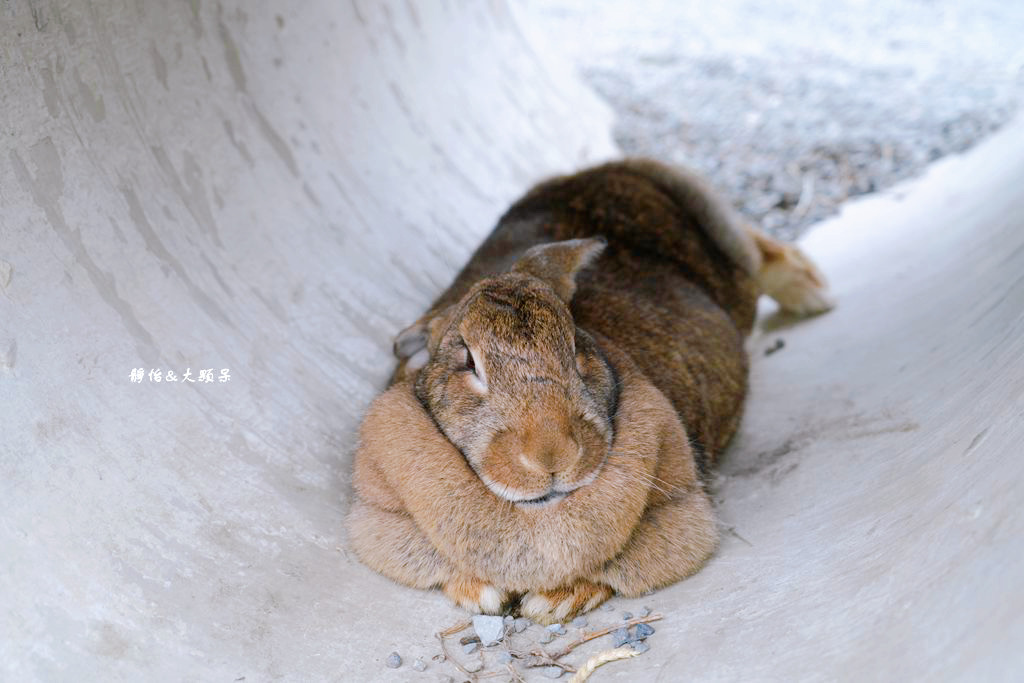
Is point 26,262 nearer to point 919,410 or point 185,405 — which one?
point 185,405

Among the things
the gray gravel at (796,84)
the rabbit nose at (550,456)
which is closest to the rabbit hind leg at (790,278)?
the gray gravel at (796,84)

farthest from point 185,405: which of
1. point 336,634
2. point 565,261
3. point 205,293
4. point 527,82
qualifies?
point 527,82

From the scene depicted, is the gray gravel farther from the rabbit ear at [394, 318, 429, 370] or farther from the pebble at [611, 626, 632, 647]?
the pebble at [611, 626, 632, 647]

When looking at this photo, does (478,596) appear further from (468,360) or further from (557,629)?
(468,360)

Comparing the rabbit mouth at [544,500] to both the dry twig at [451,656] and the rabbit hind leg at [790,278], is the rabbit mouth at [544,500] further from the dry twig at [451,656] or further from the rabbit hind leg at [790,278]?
the rabbit hind leg at [790,278]

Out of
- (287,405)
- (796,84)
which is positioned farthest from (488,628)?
(796,84)

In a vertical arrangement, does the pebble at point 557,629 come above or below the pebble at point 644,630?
above

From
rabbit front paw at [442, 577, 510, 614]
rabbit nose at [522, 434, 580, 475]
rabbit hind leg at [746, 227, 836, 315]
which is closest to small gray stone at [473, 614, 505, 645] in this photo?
rabbit front paw at [442, 577, 510, 614]
